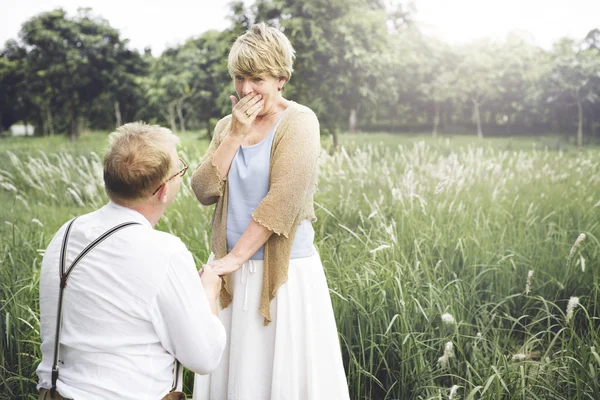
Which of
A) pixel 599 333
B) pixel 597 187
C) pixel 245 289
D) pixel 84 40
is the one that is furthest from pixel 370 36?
pixel 245 289

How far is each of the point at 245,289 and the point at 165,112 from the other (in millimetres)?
9085

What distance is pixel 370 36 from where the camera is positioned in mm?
9062

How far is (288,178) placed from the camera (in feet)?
6.23

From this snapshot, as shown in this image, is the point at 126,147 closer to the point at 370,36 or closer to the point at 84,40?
the point at 370,36

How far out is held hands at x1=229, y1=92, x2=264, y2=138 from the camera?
6.20ft

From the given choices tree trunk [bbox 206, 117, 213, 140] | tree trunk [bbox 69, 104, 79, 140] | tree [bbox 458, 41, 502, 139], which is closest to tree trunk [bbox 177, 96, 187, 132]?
tree trunk [bbox 206, 117, 213, 140]

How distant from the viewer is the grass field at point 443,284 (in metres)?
2.60

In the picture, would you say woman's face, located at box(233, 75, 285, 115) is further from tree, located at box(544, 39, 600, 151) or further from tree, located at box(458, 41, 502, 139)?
tree, located at box(458, 41, 502, 139)

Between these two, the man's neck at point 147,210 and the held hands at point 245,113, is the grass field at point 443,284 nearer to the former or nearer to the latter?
the held hands at point 245,113

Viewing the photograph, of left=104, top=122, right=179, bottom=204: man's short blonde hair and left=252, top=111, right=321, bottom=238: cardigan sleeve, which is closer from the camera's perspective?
left=104, top=122, right=179, bottom=204: man's short blonde hair

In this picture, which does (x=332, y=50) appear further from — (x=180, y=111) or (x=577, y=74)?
(x=577, y=74)

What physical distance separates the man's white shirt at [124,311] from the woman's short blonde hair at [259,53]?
74 centimetres

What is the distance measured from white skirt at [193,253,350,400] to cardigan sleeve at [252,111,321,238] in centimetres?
24

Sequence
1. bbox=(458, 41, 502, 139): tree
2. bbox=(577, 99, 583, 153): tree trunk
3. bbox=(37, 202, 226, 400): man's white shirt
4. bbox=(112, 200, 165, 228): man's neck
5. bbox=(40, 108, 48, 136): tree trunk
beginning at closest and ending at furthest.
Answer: bbox=(37, 202, 226, 400): man's white shirt → bbox=(112, 200, 165, 228): man's neck → bbox=(577, 99, 583, 153): tree trunk → bbox=(458, 41, 502, 139): tree → bbox=(40, 108, 48, 136): tree trunk
